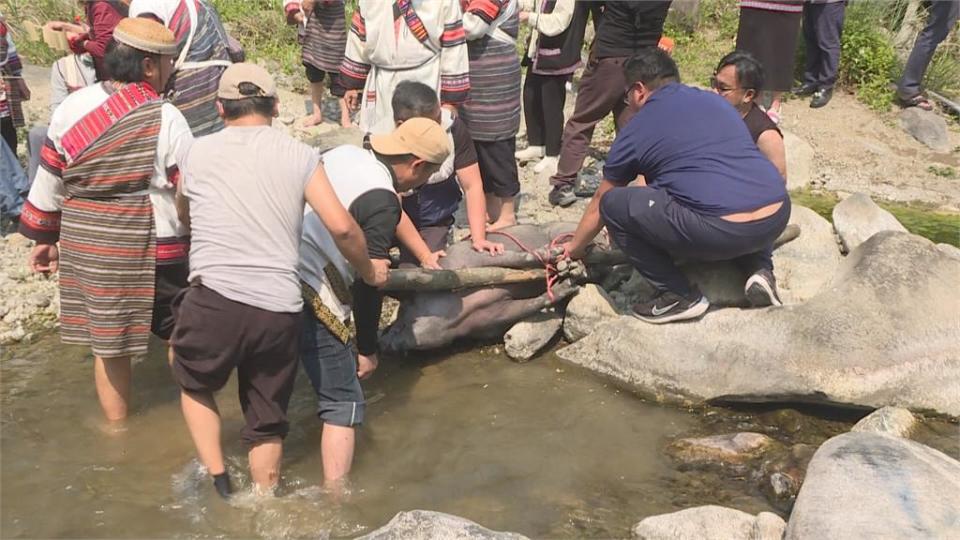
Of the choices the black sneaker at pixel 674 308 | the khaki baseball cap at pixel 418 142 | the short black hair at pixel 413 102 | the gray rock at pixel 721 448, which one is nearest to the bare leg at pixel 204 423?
the khaki baseball cap at pixel 418 142

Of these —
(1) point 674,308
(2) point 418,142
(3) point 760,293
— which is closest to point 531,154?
(1) point 674,308

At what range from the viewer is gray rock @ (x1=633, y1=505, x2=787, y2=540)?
319 centimetres

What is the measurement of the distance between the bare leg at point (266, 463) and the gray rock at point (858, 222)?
3569 mm

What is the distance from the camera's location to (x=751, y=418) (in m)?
4.27

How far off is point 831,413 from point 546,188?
3.03 metres

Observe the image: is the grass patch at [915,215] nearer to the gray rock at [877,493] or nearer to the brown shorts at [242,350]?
the gray rock at [877,493]

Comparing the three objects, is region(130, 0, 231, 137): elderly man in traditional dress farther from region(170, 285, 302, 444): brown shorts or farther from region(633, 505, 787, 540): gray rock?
region(633, 505, 787, 540): gray rock

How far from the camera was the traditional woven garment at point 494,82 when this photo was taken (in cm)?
532

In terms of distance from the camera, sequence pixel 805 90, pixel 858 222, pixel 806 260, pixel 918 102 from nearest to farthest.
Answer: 1. pixel 806 260
2. pixel 858 222
3. pixel 918 102
4. pixel 805 90

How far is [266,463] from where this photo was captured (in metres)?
3.39

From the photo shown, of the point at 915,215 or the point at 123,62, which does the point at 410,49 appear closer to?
the point at 123,62

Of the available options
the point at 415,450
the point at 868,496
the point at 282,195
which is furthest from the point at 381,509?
the point at 868,496

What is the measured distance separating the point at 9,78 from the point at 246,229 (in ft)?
12.2

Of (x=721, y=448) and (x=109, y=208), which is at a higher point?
(x=109, y=208)
